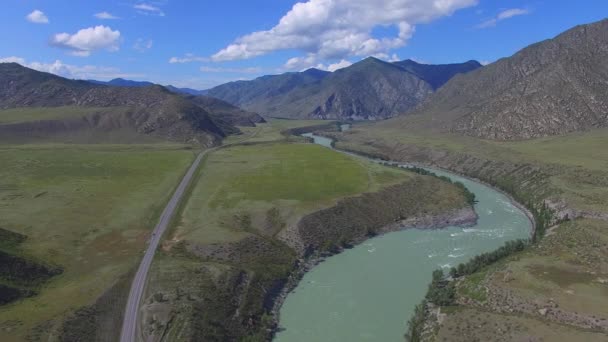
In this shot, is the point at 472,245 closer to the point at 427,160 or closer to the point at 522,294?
the point at 522,294

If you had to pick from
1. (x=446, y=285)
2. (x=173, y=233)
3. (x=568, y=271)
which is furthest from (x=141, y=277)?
(x=568, y=271)

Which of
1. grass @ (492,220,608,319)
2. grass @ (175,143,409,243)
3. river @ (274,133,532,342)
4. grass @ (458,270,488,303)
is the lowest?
river @ (274,133,532,342)

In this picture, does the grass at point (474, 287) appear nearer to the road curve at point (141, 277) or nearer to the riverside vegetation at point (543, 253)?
the riverside vegetation at point (543, 253)

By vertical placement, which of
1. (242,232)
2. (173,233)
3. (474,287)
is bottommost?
(474,287)

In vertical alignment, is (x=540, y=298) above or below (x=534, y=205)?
below

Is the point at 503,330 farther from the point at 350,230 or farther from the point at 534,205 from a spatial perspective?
the point at 534,205

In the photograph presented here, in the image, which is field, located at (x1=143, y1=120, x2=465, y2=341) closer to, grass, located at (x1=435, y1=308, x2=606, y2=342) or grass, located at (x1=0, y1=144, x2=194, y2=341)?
grass, located at (x1=0, y1=144, x2=194, y2=341)

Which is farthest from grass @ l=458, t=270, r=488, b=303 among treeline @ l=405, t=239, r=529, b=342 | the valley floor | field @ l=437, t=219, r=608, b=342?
the valley floor
